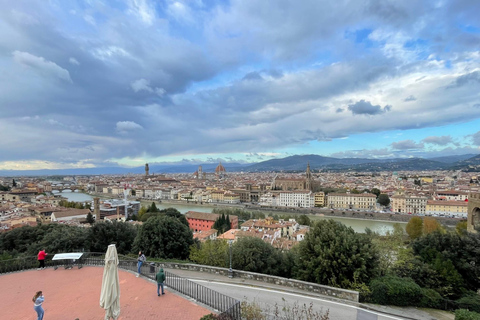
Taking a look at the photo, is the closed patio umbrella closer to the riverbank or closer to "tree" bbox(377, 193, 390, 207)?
the riverbank

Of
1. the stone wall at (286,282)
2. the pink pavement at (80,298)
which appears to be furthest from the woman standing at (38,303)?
the stone wall at (286,282)

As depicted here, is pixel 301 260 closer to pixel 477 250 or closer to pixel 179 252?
pixel 179 252

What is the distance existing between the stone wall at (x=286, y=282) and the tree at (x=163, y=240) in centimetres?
158

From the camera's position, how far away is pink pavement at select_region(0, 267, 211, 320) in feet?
16.6

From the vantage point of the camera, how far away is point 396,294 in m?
6.54

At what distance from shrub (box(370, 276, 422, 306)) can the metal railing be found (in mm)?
3705

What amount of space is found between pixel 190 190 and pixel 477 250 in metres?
70.0

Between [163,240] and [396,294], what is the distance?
8304 millimetres

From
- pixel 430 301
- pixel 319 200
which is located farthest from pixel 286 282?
pixel 319 200

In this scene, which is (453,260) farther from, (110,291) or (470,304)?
(110,291)

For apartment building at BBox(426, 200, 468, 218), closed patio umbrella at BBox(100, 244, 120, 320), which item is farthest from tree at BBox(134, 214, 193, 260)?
apartment building at BBox(426, 200, 468, 218)

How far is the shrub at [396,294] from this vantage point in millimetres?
6539

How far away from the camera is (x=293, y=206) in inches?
2261

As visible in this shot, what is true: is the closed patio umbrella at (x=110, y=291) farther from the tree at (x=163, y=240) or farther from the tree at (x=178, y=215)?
the tree at (x=178, y=215)
